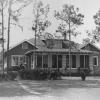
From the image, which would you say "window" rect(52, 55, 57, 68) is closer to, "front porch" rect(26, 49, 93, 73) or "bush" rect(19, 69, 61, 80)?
"front porch" rect(26, 49, 93, 73)

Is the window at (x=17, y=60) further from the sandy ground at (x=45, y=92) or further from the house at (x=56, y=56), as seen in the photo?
the sandy ground at (x=45, y=92)

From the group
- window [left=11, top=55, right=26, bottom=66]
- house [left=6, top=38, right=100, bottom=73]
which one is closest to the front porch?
house [left=6, top=38, right=100, bottom=73]

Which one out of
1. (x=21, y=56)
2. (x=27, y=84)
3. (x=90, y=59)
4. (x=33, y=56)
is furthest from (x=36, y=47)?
(x=27, y=84)

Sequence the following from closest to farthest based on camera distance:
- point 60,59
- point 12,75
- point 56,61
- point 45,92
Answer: point 45,92
point 12,75
point 56,61
point 60,59

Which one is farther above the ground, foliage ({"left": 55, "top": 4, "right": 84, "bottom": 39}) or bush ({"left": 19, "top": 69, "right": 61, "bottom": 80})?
foliage ({"left": 55, "top": 4, "right": 84, "bottom": 39})

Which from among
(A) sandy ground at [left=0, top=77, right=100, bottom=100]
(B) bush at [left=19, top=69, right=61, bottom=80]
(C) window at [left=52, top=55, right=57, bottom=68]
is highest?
(C) window at [left=52, top=55, right=57, bottom=68]

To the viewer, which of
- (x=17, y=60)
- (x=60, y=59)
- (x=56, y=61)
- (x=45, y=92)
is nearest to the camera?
(x=45, y=92)

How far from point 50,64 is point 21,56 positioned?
6.30 ft

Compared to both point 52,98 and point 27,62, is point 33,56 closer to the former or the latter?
point 27,62

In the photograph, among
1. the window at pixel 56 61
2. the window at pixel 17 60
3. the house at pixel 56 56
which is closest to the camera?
the window at pixel 17 60

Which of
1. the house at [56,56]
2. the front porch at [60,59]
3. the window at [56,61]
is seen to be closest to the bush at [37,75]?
the house at [56,56]

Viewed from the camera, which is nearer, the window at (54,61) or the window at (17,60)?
the window at (17,60)

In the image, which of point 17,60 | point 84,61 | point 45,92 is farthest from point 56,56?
point 45,92

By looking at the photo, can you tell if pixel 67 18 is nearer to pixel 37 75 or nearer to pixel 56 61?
pixel 37 75
